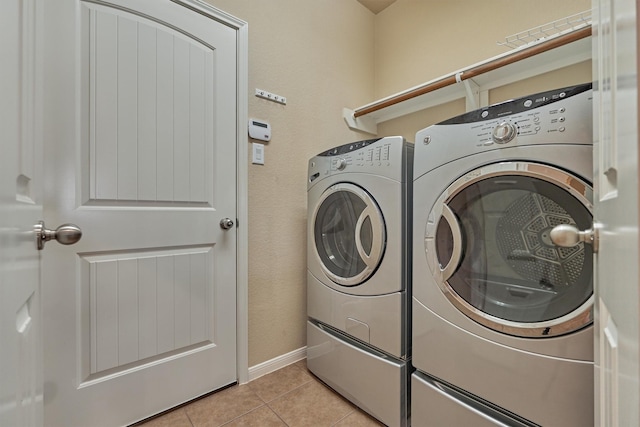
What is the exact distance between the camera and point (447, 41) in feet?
6.04

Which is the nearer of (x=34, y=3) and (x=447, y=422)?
(x=34, y=3)

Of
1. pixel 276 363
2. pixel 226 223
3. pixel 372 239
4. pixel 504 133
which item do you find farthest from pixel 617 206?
pixel 276 363

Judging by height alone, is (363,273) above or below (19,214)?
below

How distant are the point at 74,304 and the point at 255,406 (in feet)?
2.95

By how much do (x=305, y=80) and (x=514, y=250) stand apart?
1.54m

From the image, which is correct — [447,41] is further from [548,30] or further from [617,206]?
[617,206]

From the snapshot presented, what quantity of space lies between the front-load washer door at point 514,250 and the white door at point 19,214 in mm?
1081

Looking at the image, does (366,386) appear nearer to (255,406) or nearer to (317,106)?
(255,406)

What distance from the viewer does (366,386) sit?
126 centimetres

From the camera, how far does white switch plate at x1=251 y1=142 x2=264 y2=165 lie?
A: 1.57 meters

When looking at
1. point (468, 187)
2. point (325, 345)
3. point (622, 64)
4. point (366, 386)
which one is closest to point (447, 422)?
point (366, 386)

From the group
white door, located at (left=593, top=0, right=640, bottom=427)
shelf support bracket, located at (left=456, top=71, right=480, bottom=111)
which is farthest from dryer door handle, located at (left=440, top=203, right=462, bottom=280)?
shelf support bracket, located at (left=456, top=71, right=480, bottom=111)

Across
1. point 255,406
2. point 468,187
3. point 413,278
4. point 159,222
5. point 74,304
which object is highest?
point 468,187

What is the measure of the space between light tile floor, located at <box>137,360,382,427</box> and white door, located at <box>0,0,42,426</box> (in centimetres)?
75
